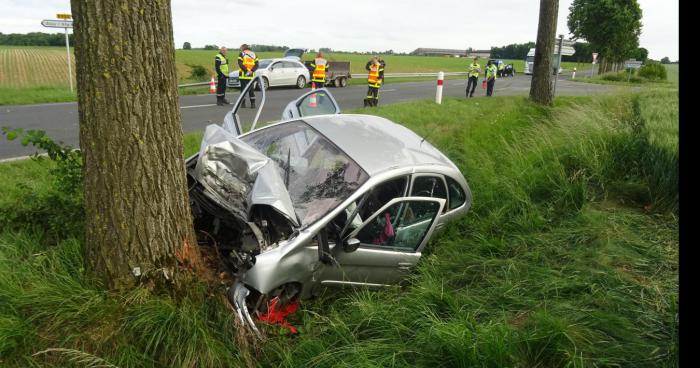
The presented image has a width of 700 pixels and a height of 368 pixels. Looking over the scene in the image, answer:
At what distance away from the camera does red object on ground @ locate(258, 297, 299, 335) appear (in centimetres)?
310

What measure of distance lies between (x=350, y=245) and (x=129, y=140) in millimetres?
1588

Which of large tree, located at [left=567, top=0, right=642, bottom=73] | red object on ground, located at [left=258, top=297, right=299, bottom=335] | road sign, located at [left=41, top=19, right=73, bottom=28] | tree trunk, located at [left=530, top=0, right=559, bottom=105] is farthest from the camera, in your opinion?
large tree, located at [left=567, top=0, right=642, bottom=73]

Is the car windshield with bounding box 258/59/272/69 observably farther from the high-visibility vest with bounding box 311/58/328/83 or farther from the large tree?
the large tree

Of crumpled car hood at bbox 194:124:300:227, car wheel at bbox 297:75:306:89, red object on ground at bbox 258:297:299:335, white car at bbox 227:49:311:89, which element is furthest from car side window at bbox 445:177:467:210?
car wheel at bbox 297:75:306:89

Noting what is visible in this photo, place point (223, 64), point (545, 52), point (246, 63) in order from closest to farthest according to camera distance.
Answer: point (545, 52) < point (223, 64) < point (246, 63)

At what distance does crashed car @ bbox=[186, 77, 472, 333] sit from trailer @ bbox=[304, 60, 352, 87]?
702 inches

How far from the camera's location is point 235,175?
3625 mm

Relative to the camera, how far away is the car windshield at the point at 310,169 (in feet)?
11.5

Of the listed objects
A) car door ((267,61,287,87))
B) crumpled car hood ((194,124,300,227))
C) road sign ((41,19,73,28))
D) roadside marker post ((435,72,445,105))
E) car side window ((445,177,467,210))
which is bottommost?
car side window ((445,177,467,210))

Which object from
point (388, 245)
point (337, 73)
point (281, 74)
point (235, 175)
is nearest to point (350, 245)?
point (388, 245)

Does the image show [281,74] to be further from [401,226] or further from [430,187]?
[401,226]

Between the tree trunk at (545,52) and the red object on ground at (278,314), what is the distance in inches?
416

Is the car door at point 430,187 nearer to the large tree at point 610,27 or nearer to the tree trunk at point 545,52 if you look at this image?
the tree trunk at point 545,52

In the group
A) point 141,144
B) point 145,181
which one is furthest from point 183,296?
point 141,144
